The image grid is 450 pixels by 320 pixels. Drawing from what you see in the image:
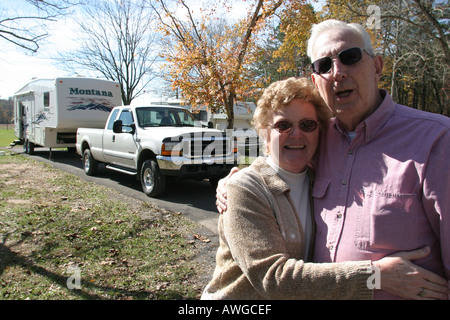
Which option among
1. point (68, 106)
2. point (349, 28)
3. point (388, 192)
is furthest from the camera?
point (68, 106)

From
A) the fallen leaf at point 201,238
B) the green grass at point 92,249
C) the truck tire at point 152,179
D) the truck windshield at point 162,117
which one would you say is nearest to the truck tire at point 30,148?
the green grass at point 92,249

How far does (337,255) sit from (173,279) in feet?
8.62

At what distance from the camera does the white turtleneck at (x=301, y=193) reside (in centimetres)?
161

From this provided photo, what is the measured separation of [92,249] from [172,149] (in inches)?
125

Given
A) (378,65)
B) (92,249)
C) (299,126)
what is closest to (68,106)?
(92,249)

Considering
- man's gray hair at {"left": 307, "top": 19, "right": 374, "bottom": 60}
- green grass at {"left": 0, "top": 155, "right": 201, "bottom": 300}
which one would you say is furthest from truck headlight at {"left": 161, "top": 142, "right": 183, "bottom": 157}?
man's gray hair at {"left": 307, "top": 19, "right": 374, "bottom": 60}

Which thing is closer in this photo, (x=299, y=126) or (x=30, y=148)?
(x=299, y=126)

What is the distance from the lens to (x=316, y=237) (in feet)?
5.23

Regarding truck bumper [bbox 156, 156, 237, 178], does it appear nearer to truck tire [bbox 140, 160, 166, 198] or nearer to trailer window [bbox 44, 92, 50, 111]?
truck tire [bbox 140, 160, 166, 198]

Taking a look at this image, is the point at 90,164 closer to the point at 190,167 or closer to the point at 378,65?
the point at 190,167

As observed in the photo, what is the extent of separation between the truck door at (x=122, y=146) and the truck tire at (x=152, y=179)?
69 cm

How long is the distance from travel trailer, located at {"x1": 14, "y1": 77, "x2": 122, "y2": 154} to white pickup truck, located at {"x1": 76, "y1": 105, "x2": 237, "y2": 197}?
5.04 meters

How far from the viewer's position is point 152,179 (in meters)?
7.42
